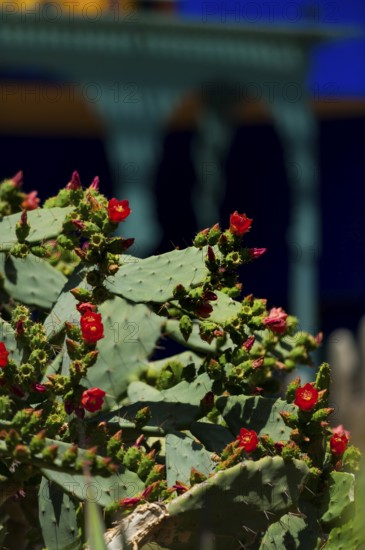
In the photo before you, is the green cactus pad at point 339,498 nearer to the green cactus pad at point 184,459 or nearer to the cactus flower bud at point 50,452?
the green cactus pad at point 184,459

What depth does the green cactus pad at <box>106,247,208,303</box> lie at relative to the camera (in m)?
2.71

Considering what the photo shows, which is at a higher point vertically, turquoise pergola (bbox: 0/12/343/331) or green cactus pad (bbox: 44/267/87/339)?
green cactus pad (bbox: 44/267/87/339)

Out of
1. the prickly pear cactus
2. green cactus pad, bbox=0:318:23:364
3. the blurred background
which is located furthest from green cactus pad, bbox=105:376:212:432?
the blurred background

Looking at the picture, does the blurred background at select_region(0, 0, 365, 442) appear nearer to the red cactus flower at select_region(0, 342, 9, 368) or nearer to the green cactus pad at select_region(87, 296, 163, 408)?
the green cactus pad at select_region(87, 296, 163, 408)

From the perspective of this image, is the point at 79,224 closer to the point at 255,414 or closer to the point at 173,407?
the point at 173,407

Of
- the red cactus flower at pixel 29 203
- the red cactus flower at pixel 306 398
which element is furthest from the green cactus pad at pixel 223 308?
the red cactus flower at pixel 29 203

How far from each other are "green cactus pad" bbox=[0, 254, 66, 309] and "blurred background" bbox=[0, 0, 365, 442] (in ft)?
30.4

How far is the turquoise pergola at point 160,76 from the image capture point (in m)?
12.8

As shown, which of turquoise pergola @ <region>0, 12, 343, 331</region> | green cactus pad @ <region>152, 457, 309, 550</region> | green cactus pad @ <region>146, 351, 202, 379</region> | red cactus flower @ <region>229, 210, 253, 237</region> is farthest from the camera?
turquoise pergola @ <region>0, 12, 343, 331</region>

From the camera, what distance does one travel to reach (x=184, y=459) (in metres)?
2.74

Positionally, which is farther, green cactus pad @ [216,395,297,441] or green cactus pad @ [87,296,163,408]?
green cactus pad @ [87,296,163,408]

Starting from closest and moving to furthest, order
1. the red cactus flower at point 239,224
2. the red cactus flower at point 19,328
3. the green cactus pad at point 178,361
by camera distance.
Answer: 1. the red cactus flower at point 239,224
2. the red cactus flower at point 19,328
3. the green cactus pad at point 178,361

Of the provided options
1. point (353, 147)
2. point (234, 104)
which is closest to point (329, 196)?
point (353, 147)

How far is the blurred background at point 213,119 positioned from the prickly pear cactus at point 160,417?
9492 millimetres
